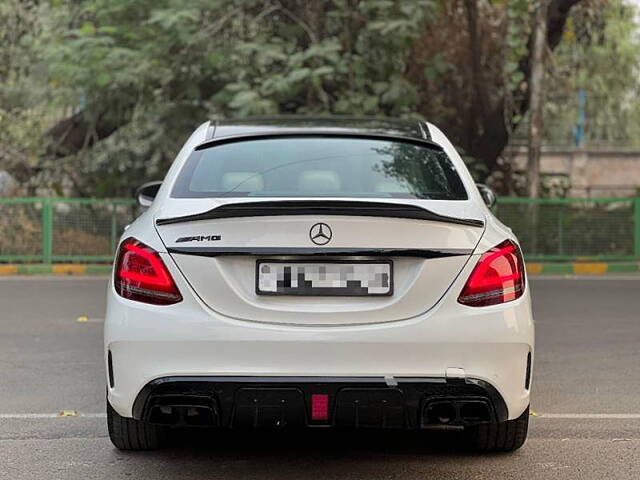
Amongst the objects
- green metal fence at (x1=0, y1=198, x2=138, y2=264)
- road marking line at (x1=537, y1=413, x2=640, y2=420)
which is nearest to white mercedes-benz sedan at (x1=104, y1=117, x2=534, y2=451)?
road marking line at (x1=537, y1=413, x2=640, y2=420)

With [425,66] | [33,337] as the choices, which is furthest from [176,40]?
[33,337]

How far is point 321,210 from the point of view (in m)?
4.26

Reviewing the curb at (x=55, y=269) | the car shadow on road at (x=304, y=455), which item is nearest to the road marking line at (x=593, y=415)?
the car shadow on road at (x=304, y=455)

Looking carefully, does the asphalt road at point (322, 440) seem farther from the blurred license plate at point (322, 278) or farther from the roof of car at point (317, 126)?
the roof of car at point (317, 126)

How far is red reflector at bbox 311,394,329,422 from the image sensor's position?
4164 mm

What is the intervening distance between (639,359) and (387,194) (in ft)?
13.0

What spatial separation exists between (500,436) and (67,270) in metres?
13.5

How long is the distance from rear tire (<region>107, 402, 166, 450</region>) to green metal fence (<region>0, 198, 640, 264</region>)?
41.7 ft

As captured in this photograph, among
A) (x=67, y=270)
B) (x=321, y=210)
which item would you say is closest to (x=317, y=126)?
(x=321, y=210)

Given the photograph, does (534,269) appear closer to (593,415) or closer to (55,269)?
(55,269)

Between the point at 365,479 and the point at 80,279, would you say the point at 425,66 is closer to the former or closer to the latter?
the point at 80,279

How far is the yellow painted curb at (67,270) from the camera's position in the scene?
17531 mm

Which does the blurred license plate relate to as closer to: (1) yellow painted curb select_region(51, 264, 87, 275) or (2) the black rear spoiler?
(2) the black rear spoiler

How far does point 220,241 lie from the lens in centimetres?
422
